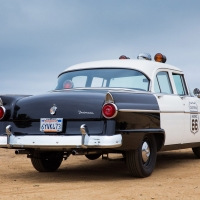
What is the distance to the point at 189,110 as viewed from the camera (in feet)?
28.5

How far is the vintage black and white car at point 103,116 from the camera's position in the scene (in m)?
6.56

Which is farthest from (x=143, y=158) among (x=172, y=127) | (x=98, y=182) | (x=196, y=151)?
(x=196, y=151)

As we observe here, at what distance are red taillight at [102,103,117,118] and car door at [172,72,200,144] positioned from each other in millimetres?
2350

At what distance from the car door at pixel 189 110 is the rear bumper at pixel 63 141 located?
7.87 ft

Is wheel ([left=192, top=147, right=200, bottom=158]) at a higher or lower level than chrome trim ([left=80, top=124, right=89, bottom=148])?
lower

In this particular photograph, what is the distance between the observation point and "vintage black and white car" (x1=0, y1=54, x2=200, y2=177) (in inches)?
258

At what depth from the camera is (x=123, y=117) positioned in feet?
21.8

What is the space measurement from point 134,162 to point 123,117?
73cm

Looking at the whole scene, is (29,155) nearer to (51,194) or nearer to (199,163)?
(51,194)

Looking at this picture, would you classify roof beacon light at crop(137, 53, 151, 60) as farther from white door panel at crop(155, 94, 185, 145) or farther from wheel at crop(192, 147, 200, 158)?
wheel at crop(192, 147, 200, 158)

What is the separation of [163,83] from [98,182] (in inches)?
91.6

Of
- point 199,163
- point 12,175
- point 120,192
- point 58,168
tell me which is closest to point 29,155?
point 12,175

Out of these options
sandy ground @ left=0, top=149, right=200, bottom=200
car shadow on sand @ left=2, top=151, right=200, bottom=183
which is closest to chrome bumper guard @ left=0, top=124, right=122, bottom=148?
sandy ground @ left=0, top=149, right=200, bottom=200

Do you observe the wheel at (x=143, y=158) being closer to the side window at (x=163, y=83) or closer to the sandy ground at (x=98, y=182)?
the sandy ground at (x=98, y=182)
